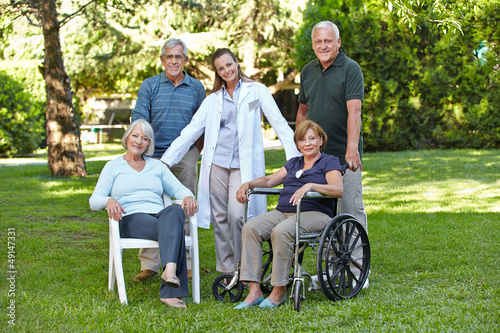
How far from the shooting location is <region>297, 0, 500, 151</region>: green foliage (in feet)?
50.9

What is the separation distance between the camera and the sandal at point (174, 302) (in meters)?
3.98

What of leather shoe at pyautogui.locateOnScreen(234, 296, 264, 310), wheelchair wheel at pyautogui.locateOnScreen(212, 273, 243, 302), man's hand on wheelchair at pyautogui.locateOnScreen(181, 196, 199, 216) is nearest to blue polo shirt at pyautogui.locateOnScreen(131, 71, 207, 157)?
man's hand on wheelchair at pyautogui.locateOnScreen(181, 196, 199, 216)

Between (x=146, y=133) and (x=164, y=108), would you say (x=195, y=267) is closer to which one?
(x=146, y=133)

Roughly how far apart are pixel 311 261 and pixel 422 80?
11.7 metres

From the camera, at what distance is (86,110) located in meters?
28.2

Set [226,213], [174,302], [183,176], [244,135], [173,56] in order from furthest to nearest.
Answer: [183,176]
[173,56]
[226,213]
[244,135]
[174,302]

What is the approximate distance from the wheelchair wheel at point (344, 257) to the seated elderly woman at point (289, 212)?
0.14 meters

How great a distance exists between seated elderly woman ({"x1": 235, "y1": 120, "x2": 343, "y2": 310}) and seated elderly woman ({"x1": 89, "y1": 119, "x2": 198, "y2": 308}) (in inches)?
17.0

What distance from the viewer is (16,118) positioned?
16.8m

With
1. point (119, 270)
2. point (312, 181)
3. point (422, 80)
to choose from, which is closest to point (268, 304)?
point (312, 181)

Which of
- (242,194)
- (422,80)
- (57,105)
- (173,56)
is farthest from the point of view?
(422,80)

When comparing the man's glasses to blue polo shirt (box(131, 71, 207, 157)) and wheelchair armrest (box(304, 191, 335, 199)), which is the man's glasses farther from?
wheelchair armrest (box(304, 191, 335, 199))

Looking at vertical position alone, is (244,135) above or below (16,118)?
below

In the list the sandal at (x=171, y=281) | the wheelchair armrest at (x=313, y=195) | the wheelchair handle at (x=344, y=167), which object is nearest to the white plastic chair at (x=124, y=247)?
the sandal at (x=171, y=281)
